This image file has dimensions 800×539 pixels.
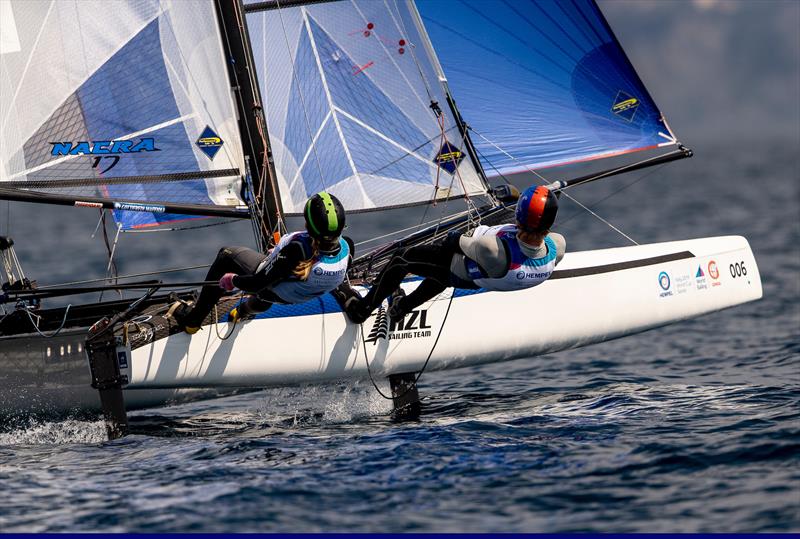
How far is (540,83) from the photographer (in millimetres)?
9141

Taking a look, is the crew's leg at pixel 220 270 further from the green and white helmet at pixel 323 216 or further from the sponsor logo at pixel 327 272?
the green and white helmet at pixel 323 216

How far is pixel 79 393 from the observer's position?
7.45m

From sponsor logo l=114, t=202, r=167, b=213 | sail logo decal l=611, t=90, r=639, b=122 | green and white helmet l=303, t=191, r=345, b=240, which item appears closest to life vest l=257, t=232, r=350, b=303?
green and white helmet l=303, t=191, r=345, b=240

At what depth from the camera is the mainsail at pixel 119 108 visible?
26.3 ft

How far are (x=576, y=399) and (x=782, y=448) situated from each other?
2.07 meters

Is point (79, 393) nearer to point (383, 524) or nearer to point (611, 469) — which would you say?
point (383, 524)

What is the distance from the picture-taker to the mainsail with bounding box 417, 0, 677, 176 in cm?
905

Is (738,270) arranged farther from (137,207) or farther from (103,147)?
(103,147)

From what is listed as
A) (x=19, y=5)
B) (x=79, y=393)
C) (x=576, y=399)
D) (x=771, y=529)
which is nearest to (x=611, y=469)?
(x=771, y=529)

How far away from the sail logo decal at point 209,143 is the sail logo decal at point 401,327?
5.55ft

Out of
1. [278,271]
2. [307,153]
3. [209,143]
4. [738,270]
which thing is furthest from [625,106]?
[278,271]

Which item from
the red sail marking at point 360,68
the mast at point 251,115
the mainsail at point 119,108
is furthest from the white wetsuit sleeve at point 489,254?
the red sail marking at point 360,68

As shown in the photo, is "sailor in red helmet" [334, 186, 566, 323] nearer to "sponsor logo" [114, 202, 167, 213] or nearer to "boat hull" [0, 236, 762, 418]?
"boat hull" [0, 236, 762, 418]

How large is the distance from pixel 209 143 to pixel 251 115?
0.37m
